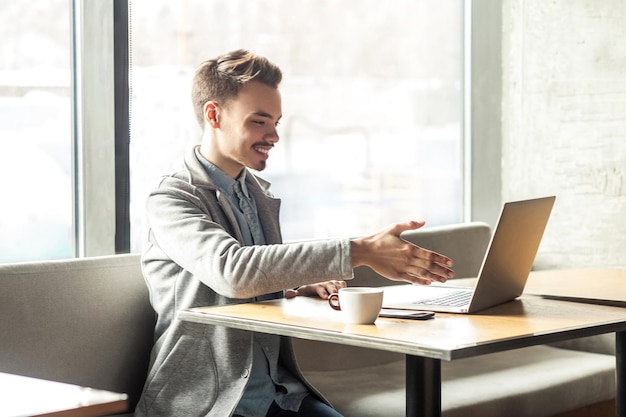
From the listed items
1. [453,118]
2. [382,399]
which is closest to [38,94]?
[382,399]

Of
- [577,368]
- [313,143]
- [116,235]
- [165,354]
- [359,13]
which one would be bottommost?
[577,368]

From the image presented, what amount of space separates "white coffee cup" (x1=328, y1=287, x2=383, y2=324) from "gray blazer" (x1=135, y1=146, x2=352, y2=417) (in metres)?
0.15

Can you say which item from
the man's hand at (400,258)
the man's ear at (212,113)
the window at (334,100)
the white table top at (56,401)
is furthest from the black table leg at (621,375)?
the white table top at (56,401)

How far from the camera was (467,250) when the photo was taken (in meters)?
3.69

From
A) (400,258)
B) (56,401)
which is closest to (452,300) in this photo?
(400,258)

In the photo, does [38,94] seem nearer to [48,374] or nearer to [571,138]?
[48,374]

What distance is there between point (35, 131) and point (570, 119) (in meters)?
2.23

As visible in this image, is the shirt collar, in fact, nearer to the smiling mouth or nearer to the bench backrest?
the smiling mouth

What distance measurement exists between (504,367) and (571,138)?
1225mm

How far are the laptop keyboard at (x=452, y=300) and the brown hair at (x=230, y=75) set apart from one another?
27.0 inches

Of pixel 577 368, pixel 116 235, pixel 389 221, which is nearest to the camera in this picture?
pixel 116 235

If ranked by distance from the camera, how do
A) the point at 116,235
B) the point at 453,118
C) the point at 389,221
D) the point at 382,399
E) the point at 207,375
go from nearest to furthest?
the point at 207,375 < the point at 382,399 < the point at 116,235 < the point at 389,221 < the point at 453,118

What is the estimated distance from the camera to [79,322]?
2467 millimetres

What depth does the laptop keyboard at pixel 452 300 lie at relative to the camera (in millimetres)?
2211
